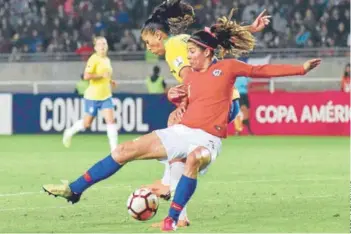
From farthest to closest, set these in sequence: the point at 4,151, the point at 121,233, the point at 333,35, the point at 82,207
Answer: the point at 333,35 < the point at 4,151 < the point at 82,207 < the point at 121,233

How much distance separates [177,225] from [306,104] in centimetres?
1647

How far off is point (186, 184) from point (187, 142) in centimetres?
42

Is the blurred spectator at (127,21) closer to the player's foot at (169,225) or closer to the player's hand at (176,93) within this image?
the player's hand at (176,93)

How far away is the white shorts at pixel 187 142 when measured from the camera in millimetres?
9367

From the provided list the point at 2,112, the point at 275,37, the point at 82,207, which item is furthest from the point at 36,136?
the point at 82,207

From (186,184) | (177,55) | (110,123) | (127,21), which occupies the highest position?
(127,21)

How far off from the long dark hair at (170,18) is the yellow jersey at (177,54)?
243 mm

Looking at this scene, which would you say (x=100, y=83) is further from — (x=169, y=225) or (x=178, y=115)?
(x=169, y=225)

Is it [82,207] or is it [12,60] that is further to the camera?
[12,60]

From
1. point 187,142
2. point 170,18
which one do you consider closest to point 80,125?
point 170,18

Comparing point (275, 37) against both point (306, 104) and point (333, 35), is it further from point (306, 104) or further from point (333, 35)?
point (306, 104)

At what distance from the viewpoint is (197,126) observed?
9469mm

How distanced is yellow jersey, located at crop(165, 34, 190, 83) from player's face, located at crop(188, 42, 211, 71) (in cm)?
49

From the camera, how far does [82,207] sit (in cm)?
1105
